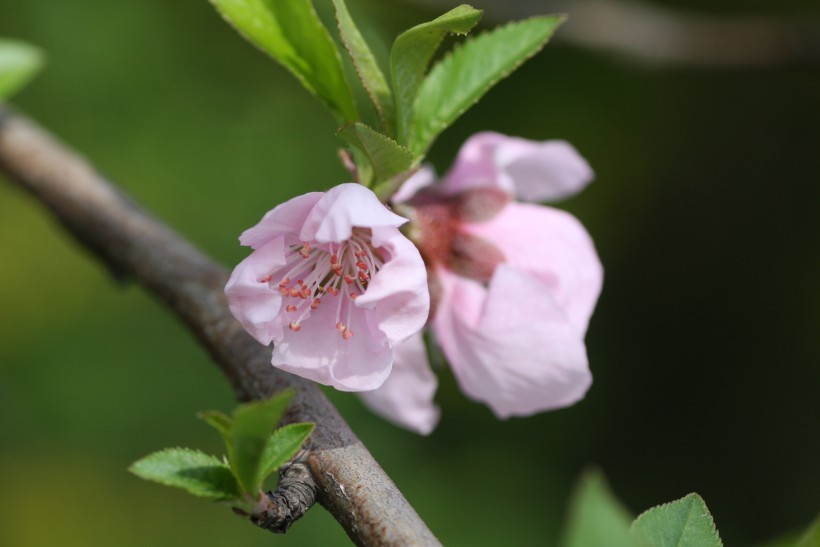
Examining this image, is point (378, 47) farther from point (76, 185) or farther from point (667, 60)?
point (667, 60)

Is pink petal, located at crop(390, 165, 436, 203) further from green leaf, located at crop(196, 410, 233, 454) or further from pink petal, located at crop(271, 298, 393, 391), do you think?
green leaf, located at crop(196, 410, 233, 454)

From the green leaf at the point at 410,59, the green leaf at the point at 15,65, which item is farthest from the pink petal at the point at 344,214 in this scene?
the green leaf at the point at 15,65

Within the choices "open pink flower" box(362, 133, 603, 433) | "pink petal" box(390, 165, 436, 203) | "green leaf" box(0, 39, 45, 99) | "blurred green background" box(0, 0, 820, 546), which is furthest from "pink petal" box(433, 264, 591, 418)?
"blurred green background" box(0, 0, 820, 546)

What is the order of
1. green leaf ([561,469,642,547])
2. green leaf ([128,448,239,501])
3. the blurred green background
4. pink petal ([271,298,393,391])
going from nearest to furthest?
green leaf ([561,469,642,547]) → green leaf ([128,448,239,501]) → pink petal ([271,298,393,391]) → the blurred green background

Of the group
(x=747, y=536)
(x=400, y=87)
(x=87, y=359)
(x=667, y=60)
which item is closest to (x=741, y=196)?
(x=747, y=536)

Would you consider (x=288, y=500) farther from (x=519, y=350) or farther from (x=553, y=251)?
(x=553, y=251)
